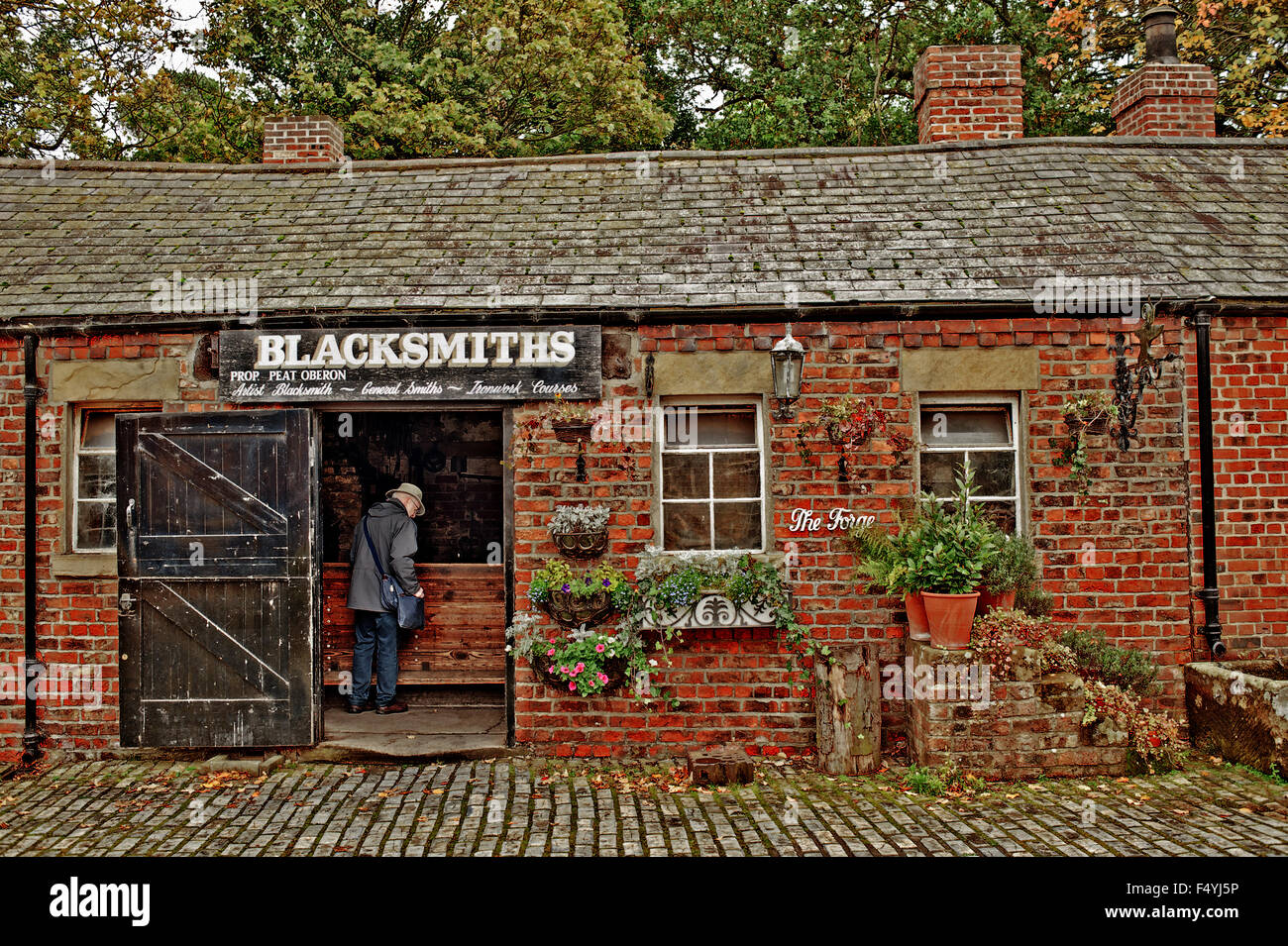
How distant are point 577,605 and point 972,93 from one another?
702cm

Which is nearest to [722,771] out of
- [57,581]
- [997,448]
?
[997,448]

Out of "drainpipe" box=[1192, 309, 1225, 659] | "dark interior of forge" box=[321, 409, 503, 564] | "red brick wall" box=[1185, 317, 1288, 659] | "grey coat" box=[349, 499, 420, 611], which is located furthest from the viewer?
"dark interior of forge" box=[321, 409, 503, 564]

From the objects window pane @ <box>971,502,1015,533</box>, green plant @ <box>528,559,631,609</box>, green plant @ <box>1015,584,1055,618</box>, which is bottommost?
green plant @ <box>1015,584,1055,618</box>

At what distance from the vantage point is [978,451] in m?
6.49

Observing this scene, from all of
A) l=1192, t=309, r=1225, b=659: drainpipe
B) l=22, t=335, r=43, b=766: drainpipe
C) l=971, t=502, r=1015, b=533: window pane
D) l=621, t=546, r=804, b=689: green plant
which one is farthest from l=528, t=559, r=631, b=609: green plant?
l=1192, t=309, r=1225, b=659: drainpipe

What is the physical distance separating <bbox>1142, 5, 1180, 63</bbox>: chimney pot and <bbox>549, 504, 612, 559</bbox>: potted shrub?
813 cm

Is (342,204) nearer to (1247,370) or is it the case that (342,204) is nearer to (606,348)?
(606,348)

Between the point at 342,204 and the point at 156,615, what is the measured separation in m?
4.17

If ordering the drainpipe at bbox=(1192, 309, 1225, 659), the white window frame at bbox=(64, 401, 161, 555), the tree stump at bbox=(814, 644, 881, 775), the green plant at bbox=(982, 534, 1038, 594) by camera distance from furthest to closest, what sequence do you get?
the white window frame at bbox=(64, 401, 161, 555)
the drainpipe at bbox=(1192, 309, 1225, 659)
the tree stump at bbox=(814, 644, 881, 775)
the green plant at bbox=(982, 534, 1038, 594)

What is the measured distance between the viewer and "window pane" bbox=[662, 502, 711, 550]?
256 inches

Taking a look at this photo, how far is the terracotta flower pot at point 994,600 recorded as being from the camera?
19.1 feet

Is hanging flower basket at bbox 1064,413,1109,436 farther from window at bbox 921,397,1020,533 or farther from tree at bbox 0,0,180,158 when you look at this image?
tree at bbox 0,0,180,158

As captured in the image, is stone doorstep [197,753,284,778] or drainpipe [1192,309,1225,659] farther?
drainpipe [1192,309,1225,659]

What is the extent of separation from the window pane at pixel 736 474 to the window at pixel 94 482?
15.9 feet
